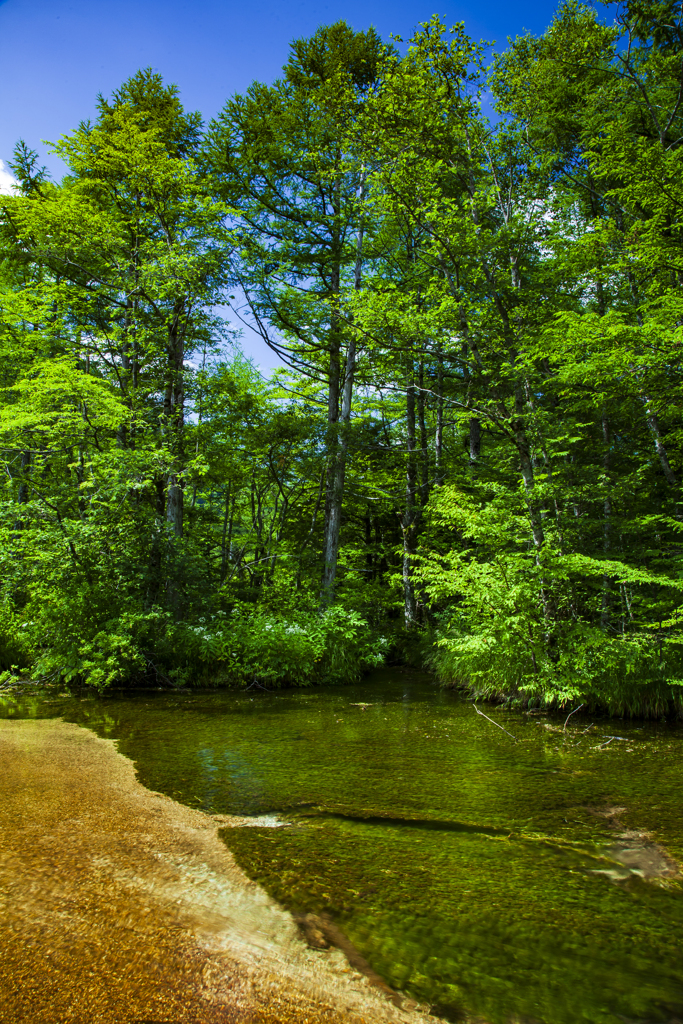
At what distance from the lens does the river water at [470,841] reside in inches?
73.0

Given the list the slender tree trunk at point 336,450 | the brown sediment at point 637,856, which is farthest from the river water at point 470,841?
the slender tree trunk at point 336,450

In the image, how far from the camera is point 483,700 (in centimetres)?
796

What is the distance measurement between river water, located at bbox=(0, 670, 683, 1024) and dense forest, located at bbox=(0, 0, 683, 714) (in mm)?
1840

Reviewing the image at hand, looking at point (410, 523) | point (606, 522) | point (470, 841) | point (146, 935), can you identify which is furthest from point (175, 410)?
point (146, 935)

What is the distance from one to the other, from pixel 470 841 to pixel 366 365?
39.1ft

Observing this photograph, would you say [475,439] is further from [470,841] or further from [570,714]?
[470,841]

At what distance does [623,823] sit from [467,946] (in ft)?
6.04

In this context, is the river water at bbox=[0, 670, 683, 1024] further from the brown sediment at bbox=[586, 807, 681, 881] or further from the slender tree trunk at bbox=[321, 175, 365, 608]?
the slender tree trunk at bbox=[321, 175, 365, 608]

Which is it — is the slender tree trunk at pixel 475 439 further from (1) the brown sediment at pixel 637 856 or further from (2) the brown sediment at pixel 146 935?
(2) the brown sediment at pixel 146 935

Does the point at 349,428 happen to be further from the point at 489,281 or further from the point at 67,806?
the point at 67,806

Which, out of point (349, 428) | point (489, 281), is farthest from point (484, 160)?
point (349, 428)

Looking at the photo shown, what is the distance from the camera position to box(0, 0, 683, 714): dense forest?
781cm

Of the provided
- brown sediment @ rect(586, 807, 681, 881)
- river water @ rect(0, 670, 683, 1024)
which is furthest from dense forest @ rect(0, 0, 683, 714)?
brown sediment @ rect(586, 807, 681, 881)

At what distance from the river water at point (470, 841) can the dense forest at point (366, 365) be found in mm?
1840
